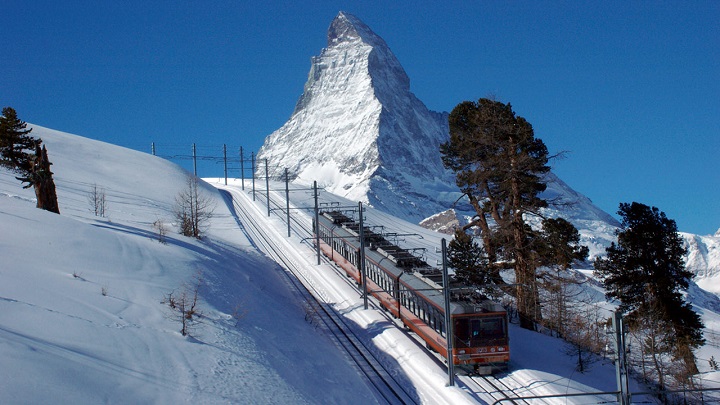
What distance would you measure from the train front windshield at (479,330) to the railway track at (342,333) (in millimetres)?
2936

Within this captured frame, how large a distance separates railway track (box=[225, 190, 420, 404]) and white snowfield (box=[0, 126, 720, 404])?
0.51 meters

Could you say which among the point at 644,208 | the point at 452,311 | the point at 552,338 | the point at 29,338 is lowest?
the point at 552,338

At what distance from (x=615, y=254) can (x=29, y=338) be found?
2727 cm

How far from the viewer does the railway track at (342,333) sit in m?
20.0

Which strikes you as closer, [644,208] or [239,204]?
[644,208]

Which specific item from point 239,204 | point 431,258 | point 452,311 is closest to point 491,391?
point 452,311

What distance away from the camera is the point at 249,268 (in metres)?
34.2

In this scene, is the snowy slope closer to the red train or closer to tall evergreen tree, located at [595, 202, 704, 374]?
the red train

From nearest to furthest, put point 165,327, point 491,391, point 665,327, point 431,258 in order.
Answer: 1. point 165,327
2. point 491,391
3. point 665,327
4. point 431,258

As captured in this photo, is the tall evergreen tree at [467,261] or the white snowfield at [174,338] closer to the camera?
the white snowfield at [174,338]

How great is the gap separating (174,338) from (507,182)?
18496 millimetres

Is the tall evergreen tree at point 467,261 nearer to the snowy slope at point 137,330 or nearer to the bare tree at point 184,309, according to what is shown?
the snowy slope at point 137,330

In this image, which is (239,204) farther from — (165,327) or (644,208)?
(165,327)

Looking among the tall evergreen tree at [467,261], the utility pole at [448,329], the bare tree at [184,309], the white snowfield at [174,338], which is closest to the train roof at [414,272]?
the utility pole at [448,329]
